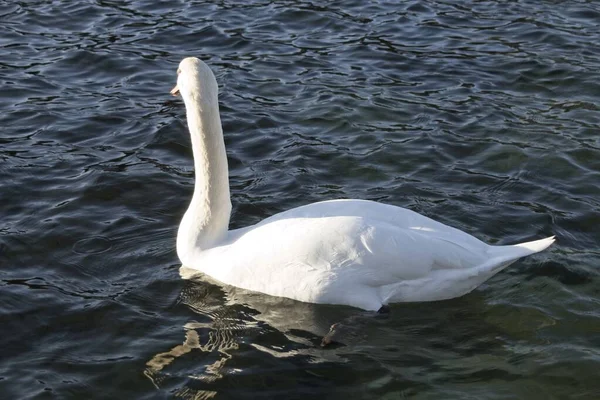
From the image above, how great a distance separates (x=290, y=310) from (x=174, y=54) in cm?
606

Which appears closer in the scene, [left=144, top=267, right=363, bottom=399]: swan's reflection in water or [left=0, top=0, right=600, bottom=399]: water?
[left=144, top=267, right=363, bottom=399]: swan's reflection in water

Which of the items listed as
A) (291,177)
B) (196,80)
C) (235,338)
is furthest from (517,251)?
(291,177)

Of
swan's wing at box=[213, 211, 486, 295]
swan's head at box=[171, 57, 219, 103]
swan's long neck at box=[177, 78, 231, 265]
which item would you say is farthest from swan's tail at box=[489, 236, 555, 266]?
swan's head at box=[171, 57, 219, 103]

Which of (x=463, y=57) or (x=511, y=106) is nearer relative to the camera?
(x=511, y=106)

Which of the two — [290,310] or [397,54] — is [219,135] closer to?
[290,310]

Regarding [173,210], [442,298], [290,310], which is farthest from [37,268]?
[442,298]

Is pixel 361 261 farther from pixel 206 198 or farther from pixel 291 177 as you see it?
pixel 291 177

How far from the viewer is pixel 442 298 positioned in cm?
721

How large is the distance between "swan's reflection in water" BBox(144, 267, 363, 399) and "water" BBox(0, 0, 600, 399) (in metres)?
0.02

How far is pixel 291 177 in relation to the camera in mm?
9281

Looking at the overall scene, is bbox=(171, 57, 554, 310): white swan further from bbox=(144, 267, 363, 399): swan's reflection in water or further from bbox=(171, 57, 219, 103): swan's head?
bbox=(144, 267, 363, 399): swan's reflection in water

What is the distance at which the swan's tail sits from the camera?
6.88 metres

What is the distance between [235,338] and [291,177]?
2.75 meters

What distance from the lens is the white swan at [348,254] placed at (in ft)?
22.7
